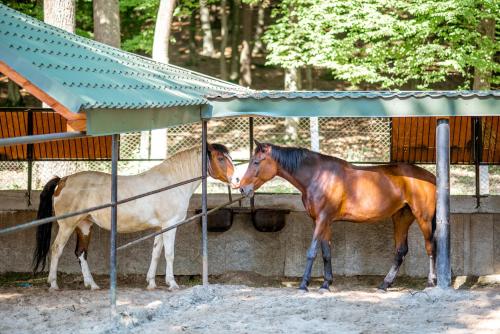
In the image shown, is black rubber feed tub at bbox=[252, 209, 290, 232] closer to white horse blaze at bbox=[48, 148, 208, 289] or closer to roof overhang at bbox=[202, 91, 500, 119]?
white horse blaze at bbox=[48, 148, 208, 289]

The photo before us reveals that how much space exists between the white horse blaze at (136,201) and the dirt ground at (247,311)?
1.98 feet

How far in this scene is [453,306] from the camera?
7988 mm

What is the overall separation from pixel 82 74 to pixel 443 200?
4.58m

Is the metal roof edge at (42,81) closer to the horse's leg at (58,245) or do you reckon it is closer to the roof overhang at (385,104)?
the roof overhang at (385,104)

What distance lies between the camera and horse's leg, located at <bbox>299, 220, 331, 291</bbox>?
9188mm

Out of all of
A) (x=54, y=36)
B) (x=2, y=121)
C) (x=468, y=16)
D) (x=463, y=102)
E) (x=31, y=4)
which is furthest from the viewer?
(x=31, y=4)

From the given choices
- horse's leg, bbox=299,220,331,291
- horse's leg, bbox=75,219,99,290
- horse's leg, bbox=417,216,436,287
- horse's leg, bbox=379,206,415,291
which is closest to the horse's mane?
horse's leg, bbox=75,219,99,290

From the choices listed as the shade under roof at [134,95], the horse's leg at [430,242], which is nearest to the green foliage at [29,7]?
the shade under roof at [134,95]

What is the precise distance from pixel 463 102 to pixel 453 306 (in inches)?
89.9

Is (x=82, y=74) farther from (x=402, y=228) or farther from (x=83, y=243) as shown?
(x=402, y=228)

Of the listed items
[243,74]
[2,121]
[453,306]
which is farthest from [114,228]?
[243,74]

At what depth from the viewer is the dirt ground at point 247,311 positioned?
7.13 meters

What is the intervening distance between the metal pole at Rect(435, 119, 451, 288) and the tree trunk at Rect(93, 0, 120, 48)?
28.5 ft

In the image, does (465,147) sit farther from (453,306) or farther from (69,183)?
(69,183)
